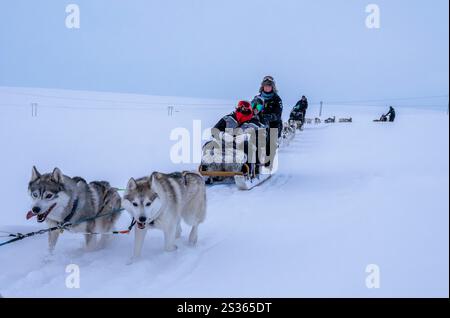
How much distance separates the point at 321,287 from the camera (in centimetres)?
240

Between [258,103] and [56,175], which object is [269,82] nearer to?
[258,103]

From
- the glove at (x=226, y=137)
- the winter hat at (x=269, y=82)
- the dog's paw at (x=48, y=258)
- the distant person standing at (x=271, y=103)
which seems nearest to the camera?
the dog's paw at (x=48, y=258)

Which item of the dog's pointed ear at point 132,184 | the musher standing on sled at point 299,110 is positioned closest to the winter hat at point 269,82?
the dog's pointed ear at point 132,184

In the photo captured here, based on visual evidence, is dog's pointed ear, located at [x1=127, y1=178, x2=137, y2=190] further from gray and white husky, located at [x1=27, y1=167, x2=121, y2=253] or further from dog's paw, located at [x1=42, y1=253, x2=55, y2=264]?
dog's paw, located at [x1=42, y1=253, x2=55, y2=264]

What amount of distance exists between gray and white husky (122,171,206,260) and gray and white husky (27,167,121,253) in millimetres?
358

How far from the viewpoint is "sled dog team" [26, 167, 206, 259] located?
280 centimetres

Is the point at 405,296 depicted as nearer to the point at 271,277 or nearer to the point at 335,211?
the point at 271,277

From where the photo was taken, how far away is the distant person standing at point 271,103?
749 centimetres

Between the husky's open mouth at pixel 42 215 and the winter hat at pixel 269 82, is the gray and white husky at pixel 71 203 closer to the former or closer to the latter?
the husky's open mouth at pixel 42 215

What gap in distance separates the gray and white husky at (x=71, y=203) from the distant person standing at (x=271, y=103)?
15.0ft

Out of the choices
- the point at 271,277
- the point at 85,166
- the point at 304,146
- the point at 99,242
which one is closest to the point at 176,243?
the point at 99,242

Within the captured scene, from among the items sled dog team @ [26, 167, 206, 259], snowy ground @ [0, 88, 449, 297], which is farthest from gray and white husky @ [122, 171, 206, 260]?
snowy ground @ [0, 88, 449, 297]

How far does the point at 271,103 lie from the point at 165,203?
5126 mm

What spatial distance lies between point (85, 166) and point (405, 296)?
5.84 meters
